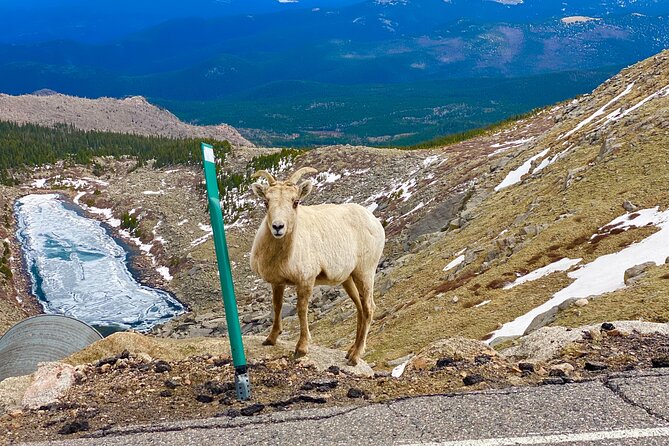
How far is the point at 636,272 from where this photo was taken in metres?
18.3

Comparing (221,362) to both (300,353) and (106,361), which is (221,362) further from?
(106,361)

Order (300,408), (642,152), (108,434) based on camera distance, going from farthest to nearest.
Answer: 1. (642,152)
2. (300,408)
3. (108,434)

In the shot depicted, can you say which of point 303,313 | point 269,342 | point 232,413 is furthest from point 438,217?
point 232,413

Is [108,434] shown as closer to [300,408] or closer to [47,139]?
[300,408]

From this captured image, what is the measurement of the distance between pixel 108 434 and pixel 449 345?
6.56 meters

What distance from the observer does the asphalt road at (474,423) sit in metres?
7.50

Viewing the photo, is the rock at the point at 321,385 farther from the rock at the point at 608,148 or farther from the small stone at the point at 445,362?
the rock at the point at 608,148

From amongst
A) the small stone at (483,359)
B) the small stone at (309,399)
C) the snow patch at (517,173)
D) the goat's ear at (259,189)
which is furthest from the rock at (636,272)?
the snow patch at (517,173)

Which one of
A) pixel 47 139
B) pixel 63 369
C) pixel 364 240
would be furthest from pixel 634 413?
pixel 47 139

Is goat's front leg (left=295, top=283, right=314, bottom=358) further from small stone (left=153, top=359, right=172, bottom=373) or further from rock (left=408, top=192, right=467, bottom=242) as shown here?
rock (left=408, top=192, right=467, bottom=242)

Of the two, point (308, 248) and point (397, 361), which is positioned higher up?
point (308, 248)

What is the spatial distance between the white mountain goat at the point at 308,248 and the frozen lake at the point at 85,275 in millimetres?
51273

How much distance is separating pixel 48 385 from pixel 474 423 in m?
7.37

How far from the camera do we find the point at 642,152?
28750 mm
